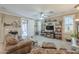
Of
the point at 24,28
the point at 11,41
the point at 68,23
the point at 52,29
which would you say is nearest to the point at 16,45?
the point at 11,41

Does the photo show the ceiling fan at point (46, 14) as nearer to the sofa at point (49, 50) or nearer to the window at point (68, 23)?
the window at point (68, 23)

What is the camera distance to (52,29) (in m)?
1.96

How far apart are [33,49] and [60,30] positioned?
545mm

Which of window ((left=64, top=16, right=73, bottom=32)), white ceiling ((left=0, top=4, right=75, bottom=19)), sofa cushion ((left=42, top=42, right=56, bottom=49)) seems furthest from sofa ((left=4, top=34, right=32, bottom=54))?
window ((left=64, top=16, right=73, bottom=32))

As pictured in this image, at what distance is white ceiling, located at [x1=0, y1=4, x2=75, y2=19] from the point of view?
1708mm

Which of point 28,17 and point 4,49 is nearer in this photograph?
point 4,49

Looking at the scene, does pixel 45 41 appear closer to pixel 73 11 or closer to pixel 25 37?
pixel 25 37

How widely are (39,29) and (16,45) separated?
466mm

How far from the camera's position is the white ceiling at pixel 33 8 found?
171 centimetres

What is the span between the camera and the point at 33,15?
192 centimetres

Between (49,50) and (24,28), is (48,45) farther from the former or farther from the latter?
(24,28)

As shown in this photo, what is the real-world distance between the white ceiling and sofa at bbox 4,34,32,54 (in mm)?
423

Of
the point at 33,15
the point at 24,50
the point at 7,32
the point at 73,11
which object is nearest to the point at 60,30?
the point at 73,11

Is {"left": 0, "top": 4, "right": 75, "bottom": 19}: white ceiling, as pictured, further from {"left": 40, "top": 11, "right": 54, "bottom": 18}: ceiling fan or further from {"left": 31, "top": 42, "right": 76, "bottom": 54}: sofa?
{"left": 31, "top": 42, "right": 76, "bottom": 54}: sofa
